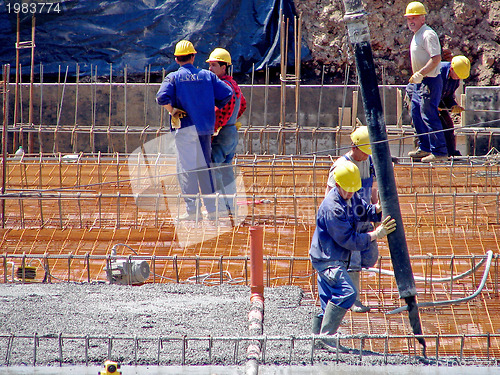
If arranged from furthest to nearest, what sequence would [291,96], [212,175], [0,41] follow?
[0,41], [291,96], [212,175]

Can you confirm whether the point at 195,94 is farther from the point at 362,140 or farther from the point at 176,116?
the point at 362,140

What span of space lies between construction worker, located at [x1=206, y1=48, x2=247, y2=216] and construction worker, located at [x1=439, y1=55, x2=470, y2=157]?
257 centimetres

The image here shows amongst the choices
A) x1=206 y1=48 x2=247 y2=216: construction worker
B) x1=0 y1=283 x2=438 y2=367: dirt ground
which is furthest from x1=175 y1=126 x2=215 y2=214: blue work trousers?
x1=0 y1=283 x2=438 y2=367: dirt ground

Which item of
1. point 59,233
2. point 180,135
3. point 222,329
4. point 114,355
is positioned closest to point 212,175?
point 180,135

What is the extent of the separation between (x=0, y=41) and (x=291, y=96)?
566 centimetres

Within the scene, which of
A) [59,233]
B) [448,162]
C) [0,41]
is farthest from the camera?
[0,41]

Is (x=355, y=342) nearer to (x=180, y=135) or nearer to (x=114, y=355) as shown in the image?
(x=114, y=355)

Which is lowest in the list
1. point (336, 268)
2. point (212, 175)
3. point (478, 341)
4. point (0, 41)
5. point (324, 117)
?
point (478, 341)

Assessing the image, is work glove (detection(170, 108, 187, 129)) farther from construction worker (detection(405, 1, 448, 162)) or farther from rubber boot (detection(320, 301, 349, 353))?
A: rubber boot (detection(320, 301, 349, 353))

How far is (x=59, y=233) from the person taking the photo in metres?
6.85

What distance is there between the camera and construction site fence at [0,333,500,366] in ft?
13.2

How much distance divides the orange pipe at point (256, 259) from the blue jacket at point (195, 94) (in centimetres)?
285

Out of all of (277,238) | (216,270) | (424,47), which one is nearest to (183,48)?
(277,238)

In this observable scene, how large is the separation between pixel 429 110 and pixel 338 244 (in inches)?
170
